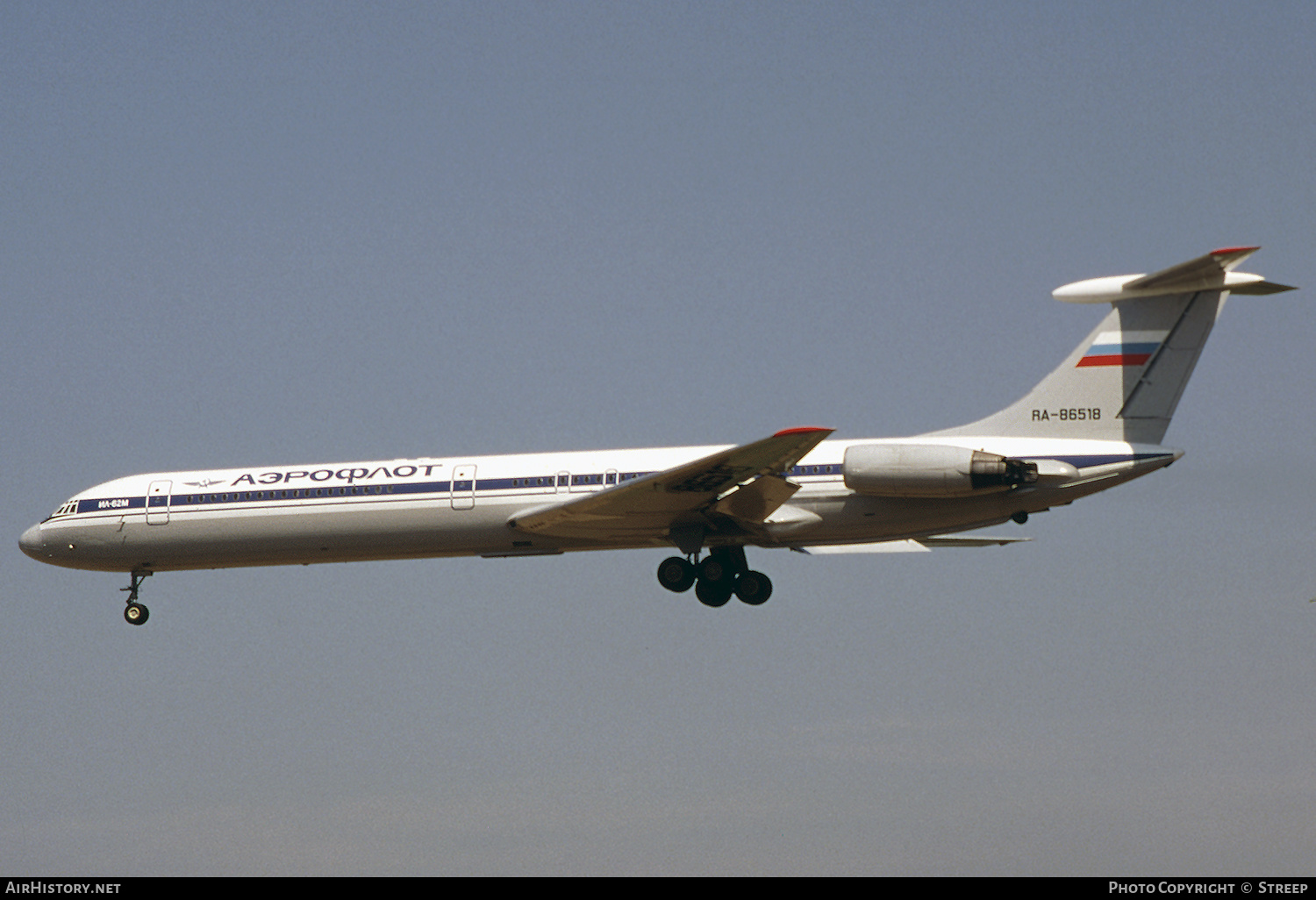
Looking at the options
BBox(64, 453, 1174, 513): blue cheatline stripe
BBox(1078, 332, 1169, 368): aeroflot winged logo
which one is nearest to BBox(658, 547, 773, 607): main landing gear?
BBox(64, 453, 1174, 513): blue cheatline stripe

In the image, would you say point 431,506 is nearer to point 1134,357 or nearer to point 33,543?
point 33,543

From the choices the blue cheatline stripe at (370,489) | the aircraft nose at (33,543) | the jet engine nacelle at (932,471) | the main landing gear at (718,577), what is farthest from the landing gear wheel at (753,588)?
the aircraft nose at (33,543)

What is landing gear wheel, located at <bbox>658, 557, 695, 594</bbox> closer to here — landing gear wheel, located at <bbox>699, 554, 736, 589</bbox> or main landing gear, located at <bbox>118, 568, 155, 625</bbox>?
landing gear wheel, located at <bbox>699, 554, 736, 589</bbox>

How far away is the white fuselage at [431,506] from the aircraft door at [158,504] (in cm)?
2

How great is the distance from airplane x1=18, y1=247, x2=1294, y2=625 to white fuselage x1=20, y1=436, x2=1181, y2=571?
35mm

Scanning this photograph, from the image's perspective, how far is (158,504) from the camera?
Result: 29078 millimetres

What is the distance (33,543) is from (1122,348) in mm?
20933

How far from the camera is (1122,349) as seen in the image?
84.5 feet

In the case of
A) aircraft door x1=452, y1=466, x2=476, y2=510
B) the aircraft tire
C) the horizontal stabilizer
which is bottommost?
the aircraft tire

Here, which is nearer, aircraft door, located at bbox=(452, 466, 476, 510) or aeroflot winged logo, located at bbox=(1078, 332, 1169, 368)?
aeroflot winged logo, located at bbox=(1078, 332, 1169, 368)

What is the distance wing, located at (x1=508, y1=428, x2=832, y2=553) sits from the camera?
24609 millimetres
